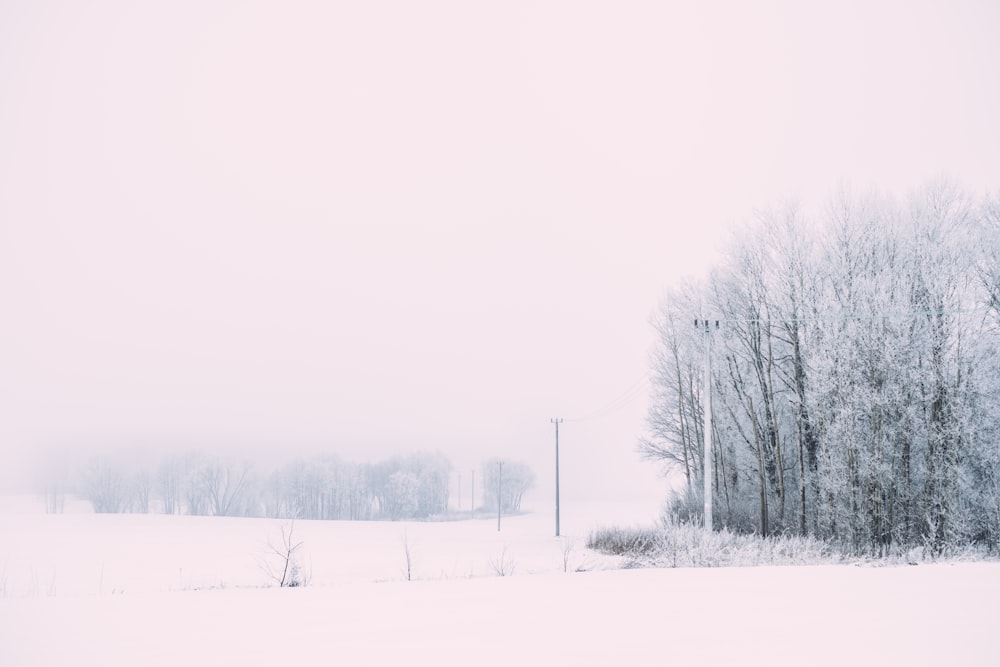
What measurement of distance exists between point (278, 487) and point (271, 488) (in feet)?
3.38

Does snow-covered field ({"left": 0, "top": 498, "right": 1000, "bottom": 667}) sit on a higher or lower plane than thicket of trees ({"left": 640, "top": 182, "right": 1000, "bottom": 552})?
lower

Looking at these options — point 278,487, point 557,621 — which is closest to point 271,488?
point 278,487

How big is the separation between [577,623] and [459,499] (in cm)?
8360

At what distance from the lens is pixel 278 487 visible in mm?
85812

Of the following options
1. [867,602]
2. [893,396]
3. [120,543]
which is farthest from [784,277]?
[120,543]

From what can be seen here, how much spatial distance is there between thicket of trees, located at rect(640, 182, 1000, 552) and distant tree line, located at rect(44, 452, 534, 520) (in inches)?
2149

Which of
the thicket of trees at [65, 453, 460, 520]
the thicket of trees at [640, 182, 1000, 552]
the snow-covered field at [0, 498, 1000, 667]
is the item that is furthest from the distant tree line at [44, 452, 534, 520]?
the snow-covered field at [0, 498, 1000, 667]

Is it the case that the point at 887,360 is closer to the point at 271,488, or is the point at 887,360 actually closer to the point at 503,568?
the point at 503,568

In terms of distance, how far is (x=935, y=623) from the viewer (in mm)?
6230

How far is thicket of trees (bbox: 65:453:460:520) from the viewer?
7319 cm

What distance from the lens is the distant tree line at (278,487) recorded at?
73188 mm

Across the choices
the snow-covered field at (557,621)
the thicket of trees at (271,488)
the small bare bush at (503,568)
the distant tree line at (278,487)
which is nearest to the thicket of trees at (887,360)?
the snow-covered field at (557,621)

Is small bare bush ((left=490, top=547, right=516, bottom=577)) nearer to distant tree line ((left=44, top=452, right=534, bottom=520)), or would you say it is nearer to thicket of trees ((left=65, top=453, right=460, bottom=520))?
thicket of trees ((left=65, top=453, right=460, bottom=520))

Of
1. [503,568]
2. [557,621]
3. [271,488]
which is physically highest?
[557,621]
